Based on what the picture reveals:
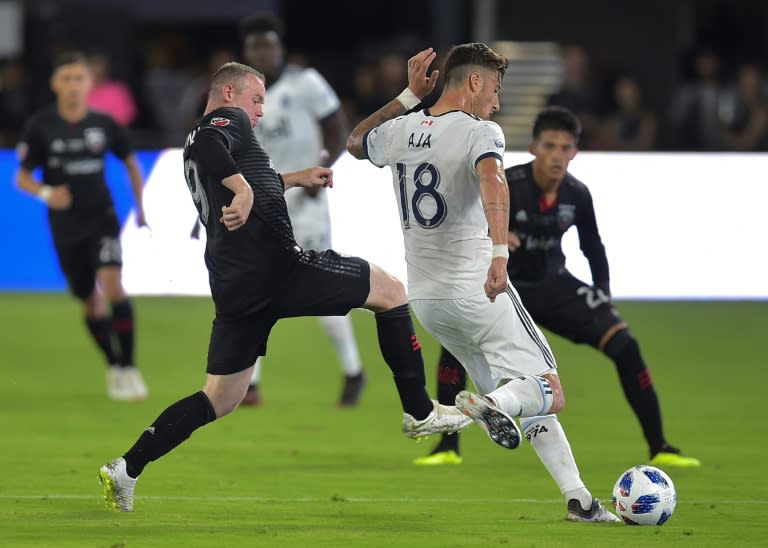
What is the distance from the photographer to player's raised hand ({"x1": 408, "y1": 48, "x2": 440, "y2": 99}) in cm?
686

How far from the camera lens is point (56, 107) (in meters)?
11.0

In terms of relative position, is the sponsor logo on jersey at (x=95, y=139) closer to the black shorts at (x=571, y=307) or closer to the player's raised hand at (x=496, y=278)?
the black shorts at (x=571, y=307)

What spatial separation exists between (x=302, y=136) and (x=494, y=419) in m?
4.47

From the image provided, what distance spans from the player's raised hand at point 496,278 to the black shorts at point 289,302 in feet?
3.08

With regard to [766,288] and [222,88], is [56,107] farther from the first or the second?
[766,288]

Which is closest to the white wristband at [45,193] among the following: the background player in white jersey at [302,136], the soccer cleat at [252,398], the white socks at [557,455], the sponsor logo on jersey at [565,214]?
the background player in white jersey at [302,136]

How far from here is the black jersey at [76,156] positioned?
10727 mm

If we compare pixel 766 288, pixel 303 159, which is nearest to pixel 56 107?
pixel 303 159

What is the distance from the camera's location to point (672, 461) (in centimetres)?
814

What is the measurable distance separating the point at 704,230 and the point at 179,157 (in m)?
5.20

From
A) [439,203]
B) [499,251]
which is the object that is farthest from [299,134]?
[499,251]

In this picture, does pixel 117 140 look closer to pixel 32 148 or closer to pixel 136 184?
pixel 136 184

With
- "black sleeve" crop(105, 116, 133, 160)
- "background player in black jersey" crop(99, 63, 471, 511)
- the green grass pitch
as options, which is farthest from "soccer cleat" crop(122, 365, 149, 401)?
"background player in black jersey" crop(99, 63, 471, 511)

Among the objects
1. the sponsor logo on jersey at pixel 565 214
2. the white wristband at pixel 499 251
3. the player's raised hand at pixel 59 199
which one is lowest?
the player's raised hand at pixel 59 199
